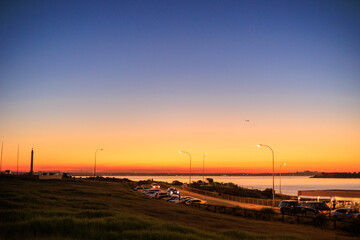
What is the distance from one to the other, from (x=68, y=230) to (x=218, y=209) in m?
23.5

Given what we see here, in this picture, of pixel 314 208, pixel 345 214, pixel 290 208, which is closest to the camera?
pixel 345 214

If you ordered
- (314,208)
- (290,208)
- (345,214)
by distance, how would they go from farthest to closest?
(290,208) → (314,208) → (345,214)

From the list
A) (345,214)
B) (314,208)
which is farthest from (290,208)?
(345,214)

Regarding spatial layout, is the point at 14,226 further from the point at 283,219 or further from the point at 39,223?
the point at 283,219

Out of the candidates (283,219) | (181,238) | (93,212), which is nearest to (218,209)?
(283,219)

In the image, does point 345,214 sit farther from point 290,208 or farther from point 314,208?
point 290,208

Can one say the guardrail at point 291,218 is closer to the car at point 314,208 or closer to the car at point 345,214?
the car at point 345,214

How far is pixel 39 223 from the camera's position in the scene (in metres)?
18.8

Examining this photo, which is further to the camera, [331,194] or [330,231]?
[331,194]

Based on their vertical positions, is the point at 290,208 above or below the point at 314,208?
below

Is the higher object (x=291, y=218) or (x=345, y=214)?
(x=345, y=214)

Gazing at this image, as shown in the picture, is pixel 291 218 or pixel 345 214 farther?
pixel 291 218

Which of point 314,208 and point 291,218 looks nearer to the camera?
point 291,218

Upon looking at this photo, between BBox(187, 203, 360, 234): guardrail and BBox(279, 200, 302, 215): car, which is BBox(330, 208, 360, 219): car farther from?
BBox(279, 200, 302, 215): car
